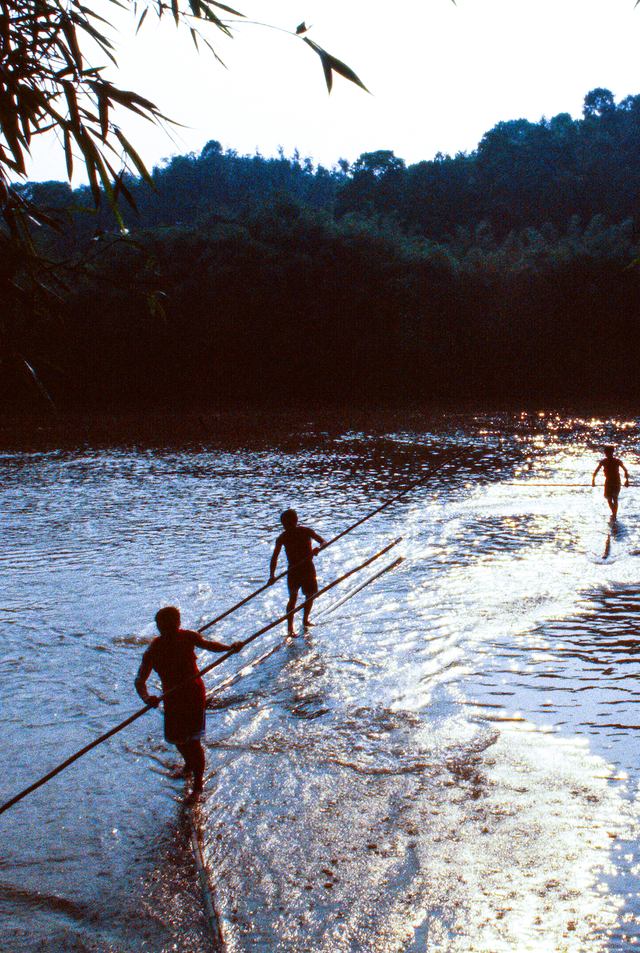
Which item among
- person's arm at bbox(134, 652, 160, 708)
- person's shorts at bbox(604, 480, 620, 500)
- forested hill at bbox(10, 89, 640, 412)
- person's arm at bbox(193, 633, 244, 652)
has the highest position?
forested hill at bbox(10, 89, 640, 412)

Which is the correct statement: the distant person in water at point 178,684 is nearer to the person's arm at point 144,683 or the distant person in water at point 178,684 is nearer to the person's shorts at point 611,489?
the person's arm at point 144,683

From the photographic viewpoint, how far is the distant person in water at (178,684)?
179 inches

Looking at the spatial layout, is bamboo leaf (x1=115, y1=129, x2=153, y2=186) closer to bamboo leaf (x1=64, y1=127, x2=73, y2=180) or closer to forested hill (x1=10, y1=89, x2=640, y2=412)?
bamboo leaf (x1=64, y1=127, x2=73, y2=180)

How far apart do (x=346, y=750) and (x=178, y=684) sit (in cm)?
133

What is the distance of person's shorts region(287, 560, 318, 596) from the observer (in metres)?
7.53

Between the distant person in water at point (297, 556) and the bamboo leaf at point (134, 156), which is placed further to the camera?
the distant person in water at point (297, 556)

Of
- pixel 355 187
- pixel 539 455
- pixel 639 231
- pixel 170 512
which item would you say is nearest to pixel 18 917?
pixel 170 512

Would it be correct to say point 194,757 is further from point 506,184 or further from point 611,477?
point 506,184

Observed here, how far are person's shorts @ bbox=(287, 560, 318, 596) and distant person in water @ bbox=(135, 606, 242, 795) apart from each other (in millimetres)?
2907

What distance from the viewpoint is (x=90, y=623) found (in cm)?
808

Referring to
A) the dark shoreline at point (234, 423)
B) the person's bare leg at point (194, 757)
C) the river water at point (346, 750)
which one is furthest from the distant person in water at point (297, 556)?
the dark shoreline at point (234, 423)

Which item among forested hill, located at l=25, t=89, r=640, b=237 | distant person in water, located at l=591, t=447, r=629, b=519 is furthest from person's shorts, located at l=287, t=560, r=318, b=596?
forested hill, located at l=25, t=89, r=640, b=237

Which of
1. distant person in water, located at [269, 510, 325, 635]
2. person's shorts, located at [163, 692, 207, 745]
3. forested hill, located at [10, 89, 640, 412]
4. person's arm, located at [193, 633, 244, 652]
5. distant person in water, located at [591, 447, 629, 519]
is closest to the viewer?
person's shorts, located at [163, 692, 207, 745]

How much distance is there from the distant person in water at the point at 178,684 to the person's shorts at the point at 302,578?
2907 mm
